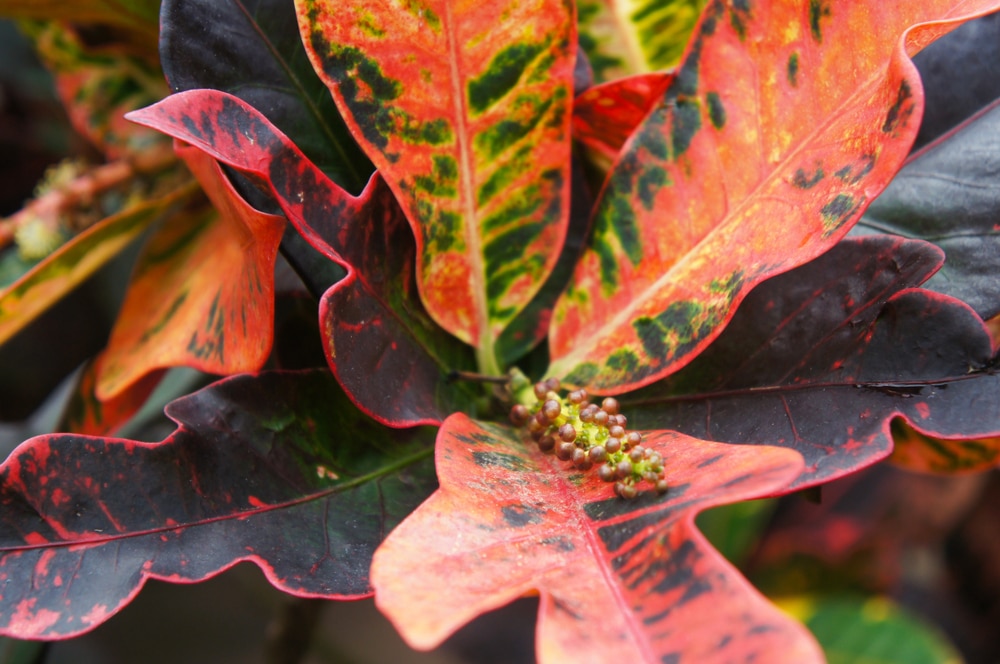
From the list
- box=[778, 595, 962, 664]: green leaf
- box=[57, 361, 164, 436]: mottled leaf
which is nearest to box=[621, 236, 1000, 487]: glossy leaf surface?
box=[57, 361, 164, 436]: mottled leaf

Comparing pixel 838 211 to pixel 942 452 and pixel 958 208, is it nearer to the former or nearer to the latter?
pixel 958 208

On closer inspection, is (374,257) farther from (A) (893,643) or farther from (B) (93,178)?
(A) (893,643)

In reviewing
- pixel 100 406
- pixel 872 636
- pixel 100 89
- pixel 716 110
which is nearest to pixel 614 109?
pixel 716 110

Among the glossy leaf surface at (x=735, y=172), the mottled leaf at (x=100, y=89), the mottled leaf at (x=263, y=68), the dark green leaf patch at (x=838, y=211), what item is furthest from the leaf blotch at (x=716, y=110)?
the mottled leaf at (x=100, y=89)

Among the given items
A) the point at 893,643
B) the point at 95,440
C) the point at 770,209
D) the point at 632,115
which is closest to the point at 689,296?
the point at 770,209

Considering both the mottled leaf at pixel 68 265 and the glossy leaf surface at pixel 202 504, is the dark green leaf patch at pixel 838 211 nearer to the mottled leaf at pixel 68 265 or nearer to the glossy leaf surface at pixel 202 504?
the glossy leaf surface at pixel 202 504

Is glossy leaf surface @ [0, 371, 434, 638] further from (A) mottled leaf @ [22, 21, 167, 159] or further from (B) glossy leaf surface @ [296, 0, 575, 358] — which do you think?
(A) mottled leaf @ [22, 21, 167, 159]

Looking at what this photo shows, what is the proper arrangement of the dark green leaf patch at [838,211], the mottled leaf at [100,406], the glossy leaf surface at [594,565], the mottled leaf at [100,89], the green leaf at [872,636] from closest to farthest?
the glossy leaf surface at [594,565] → the dark green leaf patch at [838,211] → the mottled leaf at [100,406] → the mottled leaf at [100,89] → the green leaf at [872,636]

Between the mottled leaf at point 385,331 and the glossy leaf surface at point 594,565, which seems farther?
the mottled leaf at point 385,331
